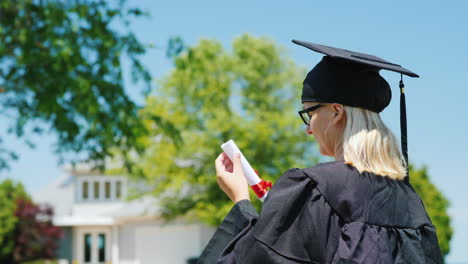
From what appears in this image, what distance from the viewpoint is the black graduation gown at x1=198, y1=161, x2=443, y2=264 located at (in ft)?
7.02

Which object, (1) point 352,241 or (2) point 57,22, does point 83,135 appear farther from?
(1) point 352,241

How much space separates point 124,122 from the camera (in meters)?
12.1

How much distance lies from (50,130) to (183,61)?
11.3 ft

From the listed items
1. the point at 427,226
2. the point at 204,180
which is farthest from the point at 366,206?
the point at 204,180

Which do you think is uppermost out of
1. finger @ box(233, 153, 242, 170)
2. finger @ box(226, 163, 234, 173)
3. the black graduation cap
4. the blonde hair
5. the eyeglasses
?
the black graduation cap

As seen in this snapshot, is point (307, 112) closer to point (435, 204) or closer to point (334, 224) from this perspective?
point (334, 224)

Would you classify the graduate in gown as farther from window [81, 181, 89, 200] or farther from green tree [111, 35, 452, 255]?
window [81, 181, 89, 200]

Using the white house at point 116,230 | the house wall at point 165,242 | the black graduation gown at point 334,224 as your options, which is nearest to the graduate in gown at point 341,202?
the black graduation gown at point 334,224

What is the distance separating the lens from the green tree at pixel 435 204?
110 ft

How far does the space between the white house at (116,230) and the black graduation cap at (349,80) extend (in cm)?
2947

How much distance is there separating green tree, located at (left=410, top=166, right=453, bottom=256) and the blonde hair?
32315 millimetres

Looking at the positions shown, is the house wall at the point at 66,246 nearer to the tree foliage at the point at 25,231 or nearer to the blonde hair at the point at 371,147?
the tree foliage at the point at 25,231

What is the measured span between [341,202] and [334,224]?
0.08 m

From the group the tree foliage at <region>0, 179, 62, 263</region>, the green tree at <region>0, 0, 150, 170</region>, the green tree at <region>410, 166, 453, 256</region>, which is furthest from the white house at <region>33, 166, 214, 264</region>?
the green tree at <region>0, 0, 150, 170</region>
